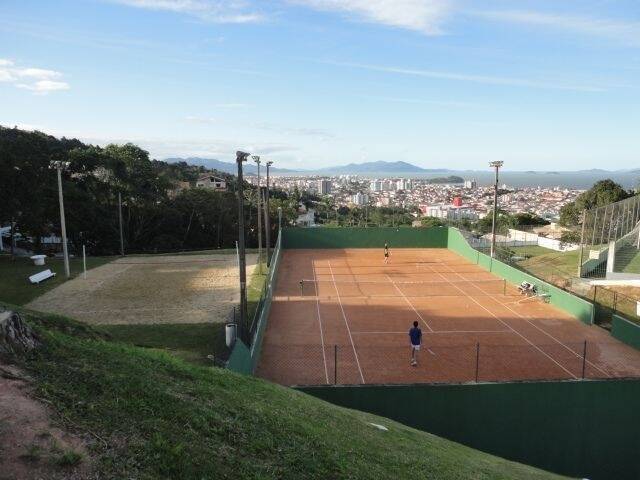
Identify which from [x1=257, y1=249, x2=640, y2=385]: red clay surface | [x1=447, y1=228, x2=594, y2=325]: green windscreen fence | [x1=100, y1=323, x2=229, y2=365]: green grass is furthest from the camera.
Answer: [x1=447, y1=228, x2=594, y2=325]: green windscreen fence

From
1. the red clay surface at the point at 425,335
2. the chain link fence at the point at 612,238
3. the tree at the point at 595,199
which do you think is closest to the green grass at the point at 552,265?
the chain link fence at the point at 612,238

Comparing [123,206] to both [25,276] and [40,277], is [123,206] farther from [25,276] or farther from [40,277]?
[40,277]

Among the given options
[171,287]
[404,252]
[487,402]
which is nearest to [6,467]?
[487,402]

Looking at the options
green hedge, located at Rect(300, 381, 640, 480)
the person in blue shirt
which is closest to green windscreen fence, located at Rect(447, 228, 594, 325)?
the person in blue shirt

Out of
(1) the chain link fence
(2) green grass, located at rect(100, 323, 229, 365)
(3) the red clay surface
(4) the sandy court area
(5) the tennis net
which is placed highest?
(1) the chain link fence

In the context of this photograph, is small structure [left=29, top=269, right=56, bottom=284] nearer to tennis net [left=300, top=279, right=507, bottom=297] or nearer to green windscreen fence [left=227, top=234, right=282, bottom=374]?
green windscreen fence [left=227, top=234, right=282, bottom=374]

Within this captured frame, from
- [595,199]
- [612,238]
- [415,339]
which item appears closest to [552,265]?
[612,238]
